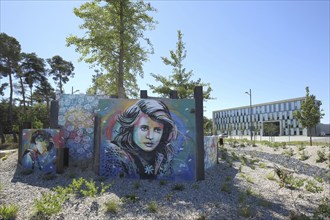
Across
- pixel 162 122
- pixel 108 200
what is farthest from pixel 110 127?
pixel 108 200

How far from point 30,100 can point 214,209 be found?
1815 inches

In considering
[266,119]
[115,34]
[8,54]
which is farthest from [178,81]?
[266,119]

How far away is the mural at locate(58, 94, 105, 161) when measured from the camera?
12047 millimetres

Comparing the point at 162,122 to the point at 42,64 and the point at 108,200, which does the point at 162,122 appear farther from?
the point at 42,64

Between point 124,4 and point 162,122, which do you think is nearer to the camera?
point 162,122

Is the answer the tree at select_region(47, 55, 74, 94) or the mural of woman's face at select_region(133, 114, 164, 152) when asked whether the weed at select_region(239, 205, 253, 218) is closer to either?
the mural of woman's face at select_region(133, 114, 164, 152)

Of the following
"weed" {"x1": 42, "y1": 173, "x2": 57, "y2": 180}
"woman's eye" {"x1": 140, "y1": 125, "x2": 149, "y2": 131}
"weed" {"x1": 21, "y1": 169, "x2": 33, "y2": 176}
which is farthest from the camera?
"weed" {"x1": 21, "y1": 169, "x2": 33, "y2": 176}

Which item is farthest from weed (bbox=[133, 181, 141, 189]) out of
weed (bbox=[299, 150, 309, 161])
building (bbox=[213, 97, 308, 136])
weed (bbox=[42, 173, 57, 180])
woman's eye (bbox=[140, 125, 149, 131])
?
building (bbox=[213, 97, 308, 136])

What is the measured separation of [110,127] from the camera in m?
10.5

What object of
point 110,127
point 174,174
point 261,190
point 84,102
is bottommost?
point 261,190

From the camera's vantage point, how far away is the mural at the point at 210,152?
42.2 feet

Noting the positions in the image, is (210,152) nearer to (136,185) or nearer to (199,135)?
(199,135)

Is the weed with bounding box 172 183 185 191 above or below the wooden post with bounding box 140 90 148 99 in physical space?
below

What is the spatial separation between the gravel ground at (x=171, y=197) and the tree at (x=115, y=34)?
7.19 m
